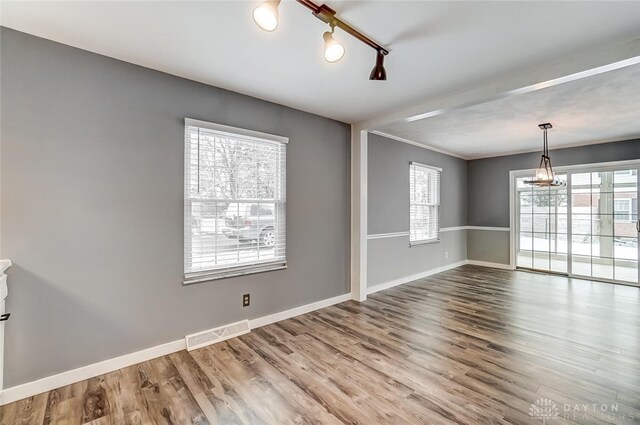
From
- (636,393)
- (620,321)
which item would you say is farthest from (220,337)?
(620,321)

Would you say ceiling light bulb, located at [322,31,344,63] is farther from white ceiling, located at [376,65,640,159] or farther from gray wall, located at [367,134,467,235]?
gray wall, located at [367,134,467,235]

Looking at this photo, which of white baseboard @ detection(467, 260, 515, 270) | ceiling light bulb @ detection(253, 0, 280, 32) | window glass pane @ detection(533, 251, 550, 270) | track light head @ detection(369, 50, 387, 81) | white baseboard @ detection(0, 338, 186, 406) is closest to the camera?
ceiling light bulb @ detection(253, 0, 280, 32)

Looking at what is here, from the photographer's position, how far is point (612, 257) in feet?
16.9

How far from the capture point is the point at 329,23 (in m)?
1.86

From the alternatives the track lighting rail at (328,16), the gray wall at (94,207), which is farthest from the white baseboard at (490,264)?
the track lighting rail at (328,16)

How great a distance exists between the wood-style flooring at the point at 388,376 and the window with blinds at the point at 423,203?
6.99ft

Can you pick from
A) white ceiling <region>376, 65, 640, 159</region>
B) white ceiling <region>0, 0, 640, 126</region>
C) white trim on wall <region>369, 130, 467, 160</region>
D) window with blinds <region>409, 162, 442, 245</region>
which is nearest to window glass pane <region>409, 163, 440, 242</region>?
window with blinds <region>409, 162, 442, 245</region>

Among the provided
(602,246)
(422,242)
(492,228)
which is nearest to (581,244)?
(602,246)

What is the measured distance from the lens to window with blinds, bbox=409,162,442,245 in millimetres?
5434

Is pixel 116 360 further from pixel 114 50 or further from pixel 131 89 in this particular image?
pixel 114 50

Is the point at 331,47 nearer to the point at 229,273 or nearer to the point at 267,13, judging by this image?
the point at 267,13

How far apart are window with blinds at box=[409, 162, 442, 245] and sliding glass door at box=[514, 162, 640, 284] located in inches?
60.8

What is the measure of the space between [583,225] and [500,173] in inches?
70.4

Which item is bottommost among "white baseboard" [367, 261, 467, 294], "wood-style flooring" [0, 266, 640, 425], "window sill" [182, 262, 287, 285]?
"wood-style flooring" [0, 266, 640, 425]
